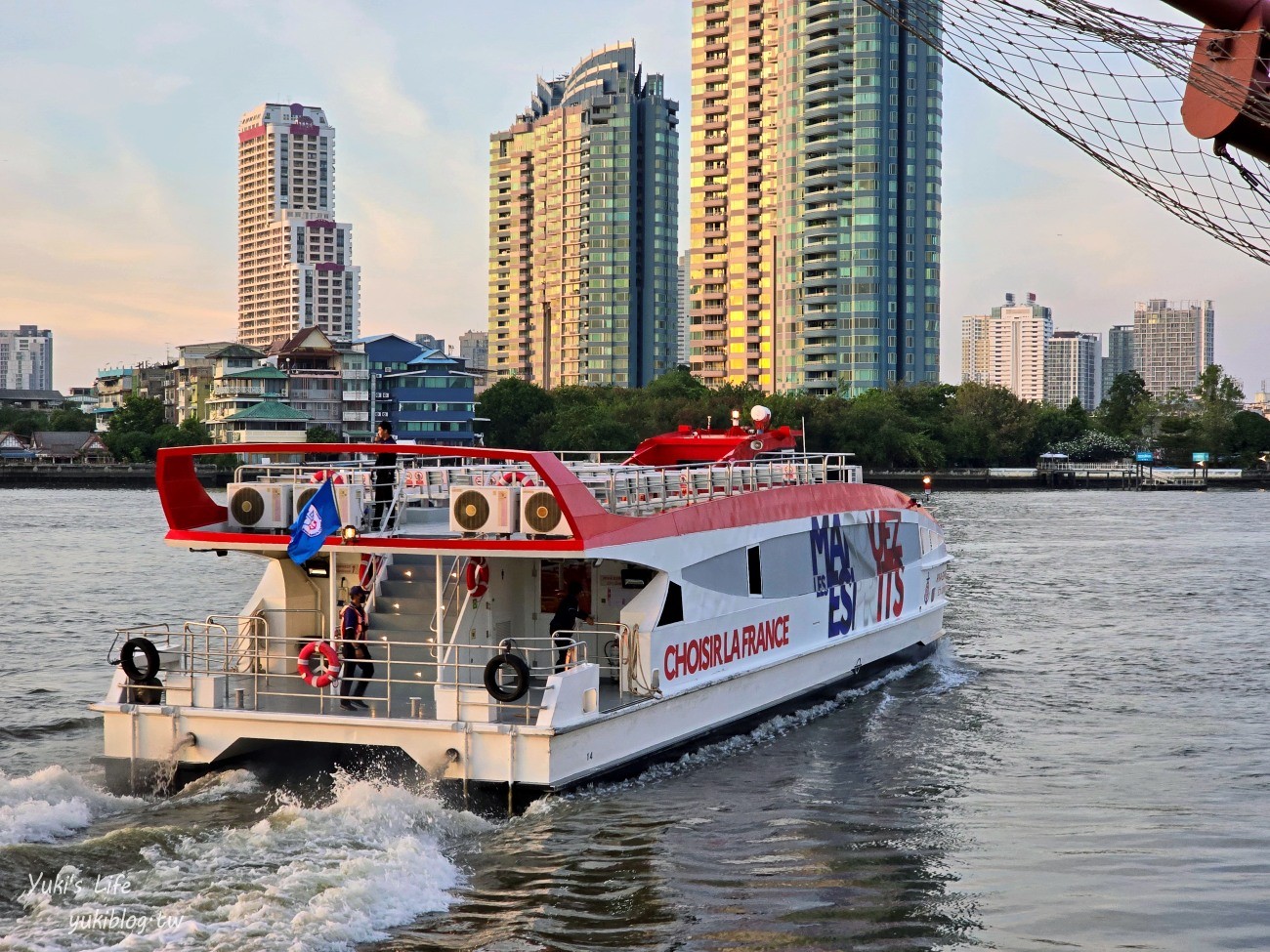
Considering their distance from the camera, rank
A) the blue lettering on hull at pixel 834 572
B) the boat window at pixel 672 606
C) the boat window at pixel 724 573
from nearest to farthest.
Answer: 1. the boat window at pixel 672 606
2. the boat window at pixel 724 573
3. the blue lettering on hull at pixel 834 572

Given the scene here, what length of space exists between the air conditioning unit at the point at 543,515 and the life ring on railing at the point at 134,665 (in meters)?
4.20

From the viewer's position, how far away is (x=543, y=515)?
48.4 ft

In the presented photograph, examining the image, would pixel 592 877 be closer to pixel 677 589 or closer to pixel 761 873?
pixel 761 873

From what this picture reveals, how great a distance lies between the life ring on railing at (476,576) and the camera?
623 inches

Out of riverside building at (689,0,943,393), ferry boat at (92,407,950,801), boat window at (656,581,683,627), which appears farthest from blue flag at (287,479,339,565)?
riverside building at (689,0,943,393)

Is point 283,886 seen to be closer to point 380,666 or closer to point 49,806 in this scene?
point 49,806

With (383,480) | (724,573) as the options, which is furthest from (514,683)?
(724,573)

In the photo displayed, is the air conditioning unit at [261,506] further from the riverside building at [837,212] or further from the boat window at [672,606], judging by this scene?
the riverside building at [837,212]

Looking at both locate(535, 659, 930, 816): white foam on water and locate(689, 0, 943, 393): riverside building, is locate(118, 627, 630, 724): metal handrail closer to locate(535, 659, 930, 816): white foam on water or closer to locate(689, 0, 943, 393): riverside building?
locate(535, 659, 930, 816): white foam on water

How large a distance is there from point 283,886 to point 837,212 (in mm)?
126957

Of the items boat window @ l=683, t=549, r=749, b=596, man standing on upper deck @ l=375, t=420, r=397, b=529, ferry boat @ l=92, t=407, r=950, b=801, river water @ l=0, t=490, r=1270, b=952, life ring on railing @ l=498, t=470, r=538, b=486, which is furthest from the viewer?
boat window @ l=683, t=549, r=749, b=596

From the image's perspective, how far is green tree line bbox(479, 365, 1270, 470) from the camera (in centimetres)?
10831

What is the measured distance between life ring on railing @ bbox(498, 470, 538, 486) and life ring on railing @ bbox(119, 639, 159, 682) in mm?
4203

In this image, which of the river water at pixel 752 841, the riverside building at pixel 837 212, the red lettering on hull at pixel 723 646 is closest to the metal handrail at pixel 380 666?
the red lettering on hull at pixel 723 646
